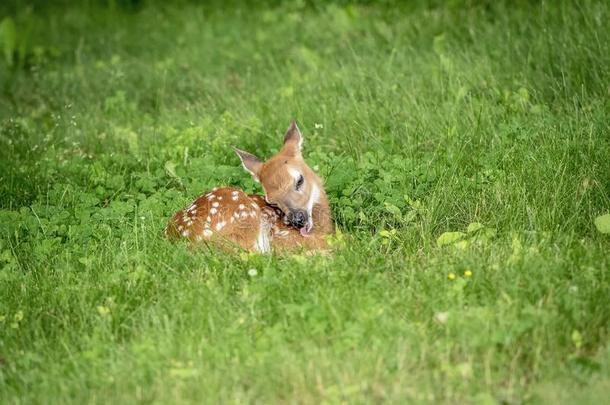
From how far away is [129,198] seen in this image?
677 centimetres

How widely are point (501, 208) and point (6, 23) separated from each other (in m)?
6.81

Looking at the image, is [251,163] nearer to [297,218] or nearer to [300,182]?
[300,182]

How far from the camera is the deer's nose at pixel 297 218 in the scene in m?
5.96

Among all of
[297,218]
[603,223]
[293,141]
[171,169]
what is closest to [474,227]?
[603,223]

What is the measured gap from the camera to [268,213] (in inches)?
237

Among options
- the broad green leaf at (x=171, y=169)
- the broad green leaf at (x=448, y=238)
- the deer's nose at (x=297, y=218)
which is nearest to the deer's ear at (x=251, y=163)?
the deer's nose at (x=297, y=218)

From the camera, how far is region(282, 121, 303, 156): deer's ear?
641cm

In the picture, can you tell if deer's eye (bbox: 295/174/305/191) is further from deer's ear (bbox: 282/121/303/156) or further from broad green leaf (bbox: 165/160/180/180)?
broad green leaf (bbox: 165/160/180/180)

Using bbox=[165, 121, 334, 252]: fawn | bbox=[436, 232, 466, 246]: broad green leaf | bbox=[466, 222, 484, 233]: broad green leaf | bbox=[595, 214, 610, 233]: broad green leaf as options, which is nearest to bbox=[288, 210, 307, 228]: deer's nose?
bbox=[165, 121, 334, 252]: fawn

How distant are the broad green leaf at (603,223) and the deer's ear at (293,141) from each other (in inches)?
76.1

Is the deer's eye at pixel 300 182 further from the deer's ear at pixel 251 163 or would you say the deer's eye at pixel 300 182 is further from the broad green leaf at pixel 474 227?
the broad green leaf at pixel 474 227

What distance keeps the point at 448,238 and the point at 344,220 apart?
0.87 m

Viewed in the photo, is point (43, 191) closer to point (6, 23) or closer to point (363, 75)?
point (363, 75)

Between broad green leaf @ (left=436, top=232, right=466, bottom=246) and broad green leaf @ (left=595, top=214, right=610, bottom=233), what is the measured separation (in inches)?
26.1
